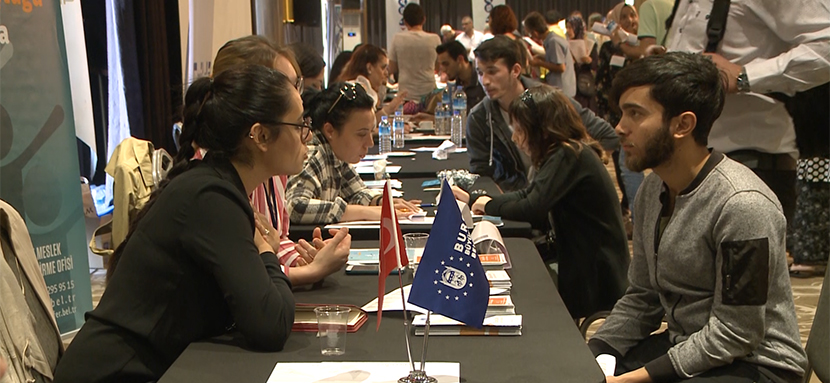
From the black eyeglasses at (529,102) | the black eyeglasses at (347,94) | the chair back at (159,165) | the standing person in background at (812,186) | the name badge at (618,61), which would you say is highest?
the black eyeglasses at (347,94)

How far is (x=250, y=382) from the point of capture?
142cm

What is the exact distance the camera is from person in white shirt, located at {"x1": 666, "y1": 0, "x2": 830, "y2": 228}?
2.97m

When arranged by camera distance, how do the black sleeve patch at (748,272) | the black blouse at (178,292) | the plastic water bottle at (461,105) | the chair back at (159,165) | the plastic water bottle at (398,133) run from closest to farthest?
the black blouse at (178,292) → the black sleeve patch at (748,272) → the chair back at (159,165) → the plastic water bottle at (398,133) → the plastic water bottle at (461,105)

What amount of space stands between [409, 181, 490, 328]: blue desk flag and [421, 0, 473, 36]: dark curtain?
65.1ft

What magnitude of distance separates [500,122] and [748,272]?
8.80ft

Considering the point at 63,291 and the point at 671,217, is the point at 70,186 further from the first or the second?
the point at 671,217

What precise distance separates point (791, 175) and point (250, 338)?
2.44m

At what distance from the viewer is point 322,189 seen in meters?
3.14

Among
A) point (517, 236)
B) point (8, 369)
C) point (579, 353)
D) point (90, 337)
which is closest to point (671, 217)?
point (579, 353)

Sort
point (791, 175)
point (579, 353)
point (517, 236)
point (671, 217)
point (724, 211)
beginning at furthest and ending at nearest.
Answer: point (791, 175)
point (517, 236)
point (671, 217)
point (724, 211)
point (579, 353)

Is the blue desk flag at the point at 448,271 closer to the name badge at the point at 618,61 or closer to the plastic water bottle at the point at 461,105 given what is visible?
the plastic water bottle at the point at 461,105

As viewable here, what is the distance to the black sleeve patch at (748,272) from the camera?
1.74 meters

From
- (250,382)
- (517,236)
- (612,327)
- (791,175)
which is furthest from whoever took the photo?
(791,175)

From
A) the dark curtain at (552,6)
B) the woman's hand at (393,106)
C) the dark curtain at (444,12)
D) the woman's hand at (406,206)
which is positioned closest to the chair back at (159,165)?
the woman's hand at (406,206)
